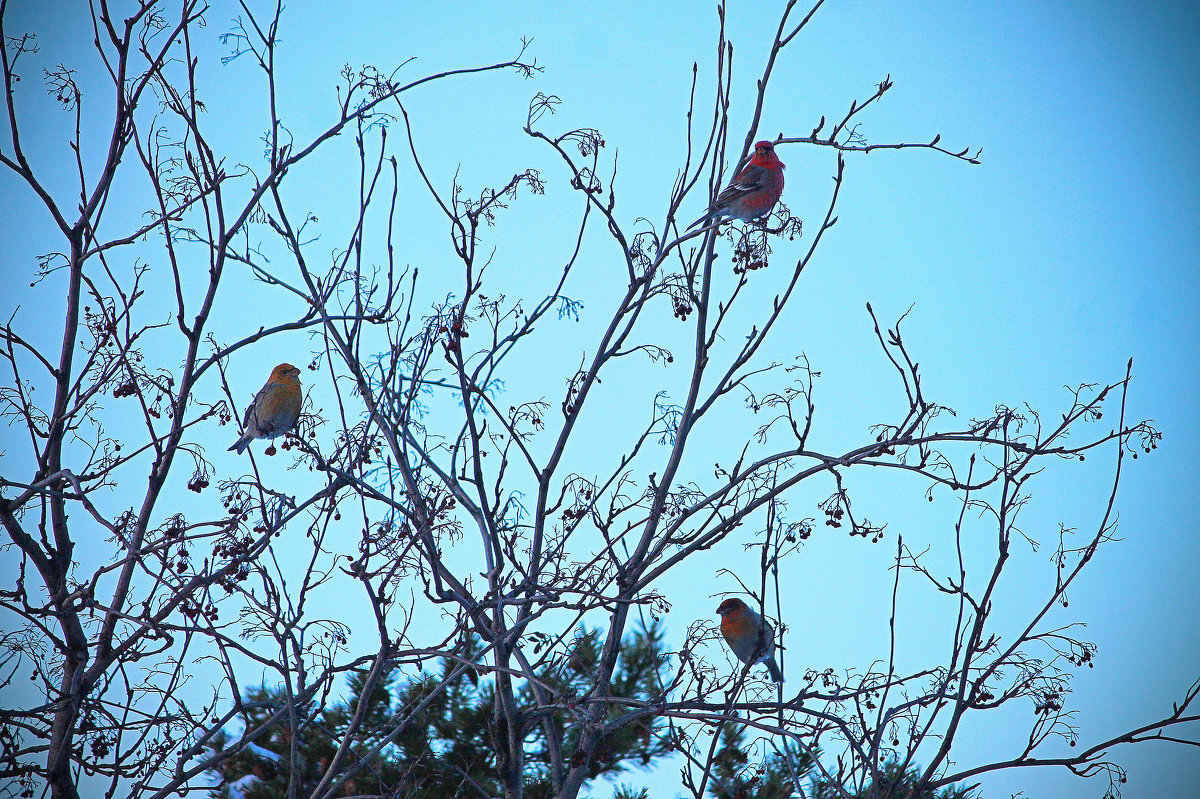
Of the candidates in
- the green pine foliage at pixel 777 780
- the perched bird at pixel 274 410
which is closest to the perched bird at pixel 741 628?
the green pine foliage at pixel 777 780

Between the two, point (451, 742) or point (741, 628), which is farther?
point (451, 742)

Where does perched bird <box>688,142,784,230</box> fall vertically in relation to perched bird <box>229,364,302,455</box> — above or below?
above

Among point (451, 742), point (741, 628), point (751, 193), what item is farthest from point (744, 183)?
point (451, 742)

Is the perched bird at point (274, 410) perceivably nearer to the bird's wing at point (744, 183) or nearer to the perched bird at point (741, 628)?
the bird's wing at point (744, 183)

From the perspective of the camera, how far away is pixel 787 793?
546 cm

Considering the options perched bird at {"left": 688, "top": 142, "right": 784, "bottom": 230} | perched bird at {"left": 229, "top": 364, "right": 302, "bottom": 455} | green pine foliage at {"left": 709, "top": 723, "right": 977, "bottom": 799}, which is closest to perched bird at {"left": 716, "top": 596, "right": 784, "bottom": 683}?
green pine foliage at {"left": 709, "top": 723, "right": 977, "bottom": 799}

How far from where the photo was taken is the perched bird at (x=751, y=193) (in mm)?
4050

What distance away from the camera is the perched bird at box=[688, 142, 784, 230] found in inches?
159

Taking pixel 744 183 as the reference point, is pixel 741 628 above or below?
below

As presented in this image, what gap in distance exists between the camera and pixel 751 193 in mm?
4605

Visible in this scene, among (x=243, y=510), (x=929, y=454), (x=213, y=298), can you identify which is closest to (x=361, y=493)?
(x=243, y=510)

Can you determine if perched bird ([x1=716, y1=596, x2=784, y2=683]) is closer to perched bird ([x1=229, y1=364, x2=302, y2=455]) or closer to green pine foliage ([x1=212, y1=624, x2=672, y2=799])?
green pine foliage ([x1=212, y1=624, x2=672, y2=799])

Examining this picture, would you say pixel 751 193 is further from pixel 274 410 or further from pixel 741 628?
pixel 274 410

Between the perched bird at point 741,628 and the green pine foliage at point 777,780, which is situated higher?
the perched bird at point 741,628
